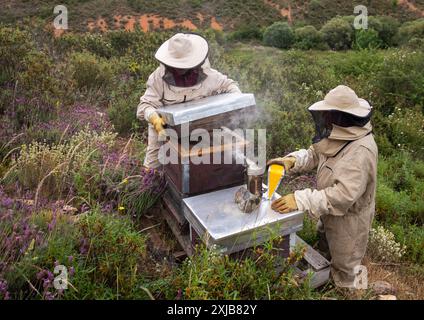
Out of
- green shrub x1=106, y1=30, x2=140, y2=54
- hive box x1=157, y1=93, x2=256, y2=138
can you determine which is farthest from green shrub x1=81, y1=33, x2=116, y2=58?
hive box x1=157, y1=93, x2=256, y2=138

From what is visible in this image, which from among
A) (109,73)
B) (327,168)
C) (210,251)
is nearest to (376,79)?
(109,73)

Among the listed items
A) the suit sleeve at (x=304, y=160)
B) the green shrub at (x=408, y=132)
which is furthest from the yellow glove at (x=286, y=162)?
the green shrub at (x=408, y=132)

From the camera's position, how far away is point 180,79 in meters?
3.78

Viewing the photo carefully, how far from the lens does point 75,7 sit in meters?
30.8

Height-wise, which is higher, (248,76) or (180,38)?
(180,38)

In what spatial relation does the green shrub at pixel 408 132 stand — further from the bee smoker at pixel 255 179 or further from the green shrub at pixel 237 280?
the green shrub at pixel 237 280

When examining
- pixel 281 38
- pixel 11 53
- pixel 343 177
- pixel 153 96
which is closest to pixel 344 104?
pixel 343 177

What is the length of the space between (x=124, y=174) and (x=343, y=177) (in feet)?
6.85

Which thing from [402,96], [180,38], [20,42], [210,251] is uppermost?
[180,38]

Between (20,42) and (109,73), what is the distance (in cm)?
158

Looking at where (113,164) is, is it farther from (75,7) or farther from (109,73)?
(75,7)

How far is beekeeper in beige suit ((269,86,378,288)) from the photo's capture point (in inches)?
122

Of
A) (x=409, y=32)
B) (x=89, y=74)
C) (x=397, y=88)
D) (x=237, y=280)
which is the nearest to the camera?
(x=237, y=280)

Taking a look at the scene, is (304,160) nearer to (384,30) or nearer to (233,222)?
(233,222)
